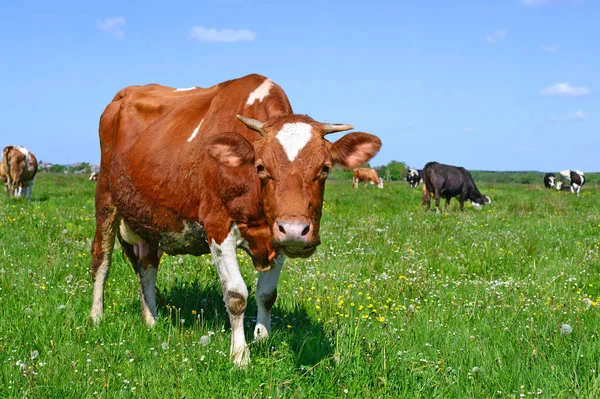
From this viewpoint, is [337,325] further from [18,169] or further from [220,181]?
[18,169]

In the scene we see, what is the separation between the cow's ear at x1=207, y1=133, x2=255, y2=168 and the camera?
4.73 m

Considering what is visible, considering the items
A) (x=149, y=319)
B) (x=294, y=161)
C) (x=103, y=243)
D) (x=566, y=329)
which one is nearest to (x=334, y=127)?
(x=294, y=161)

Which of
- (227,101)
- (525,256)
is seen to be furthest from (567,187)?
(227,101)

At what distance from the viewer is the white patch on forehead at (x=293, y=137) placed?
4402 millimetres

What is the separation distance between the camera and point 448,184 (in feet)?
77.2

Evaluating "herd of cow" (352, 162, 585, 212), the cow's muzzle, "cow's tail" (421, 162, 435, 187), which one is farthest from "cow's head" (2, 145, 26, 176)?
the cow's muzzle

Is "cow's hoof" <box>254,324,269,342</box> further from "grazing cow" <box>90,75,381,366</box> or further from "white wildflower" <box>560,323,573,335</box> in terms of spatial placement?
"white wildflower" <box>560,323,573,335</box>

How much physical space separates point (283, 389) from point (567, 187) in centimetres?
5383

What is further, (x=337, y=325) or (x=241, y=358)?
(x=337, y=325)

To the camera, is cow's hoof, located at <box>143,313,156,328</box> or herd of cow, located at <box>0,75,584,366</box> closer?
herd of cow, located at <box>0,75,584,366</box>

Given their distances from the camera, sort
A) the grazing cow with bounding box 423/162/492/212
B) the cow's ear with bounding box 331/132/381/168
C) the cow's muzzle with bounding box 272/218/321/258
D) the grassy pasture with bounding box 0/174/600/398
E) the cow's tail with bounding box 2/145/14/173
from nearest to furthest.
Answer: the cow's muzzle with bounding box 272/218/321/258, the grassy pasture with bounding box 0/174/600/398, the cow's ear with bounding box 331/132/381/168, the grazing cow with bounding box 423/162/492/212, the cow's tail with bounding box 2/145/14/173

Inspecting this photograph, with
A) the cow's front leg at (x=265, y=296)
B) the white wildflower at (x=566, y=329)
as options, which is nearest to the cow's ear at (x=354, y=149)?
the cow's front leg at (x=265, y=296)

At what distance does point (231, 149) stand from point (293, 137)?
1.95 ft

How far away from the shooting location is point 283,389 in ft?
14.2
